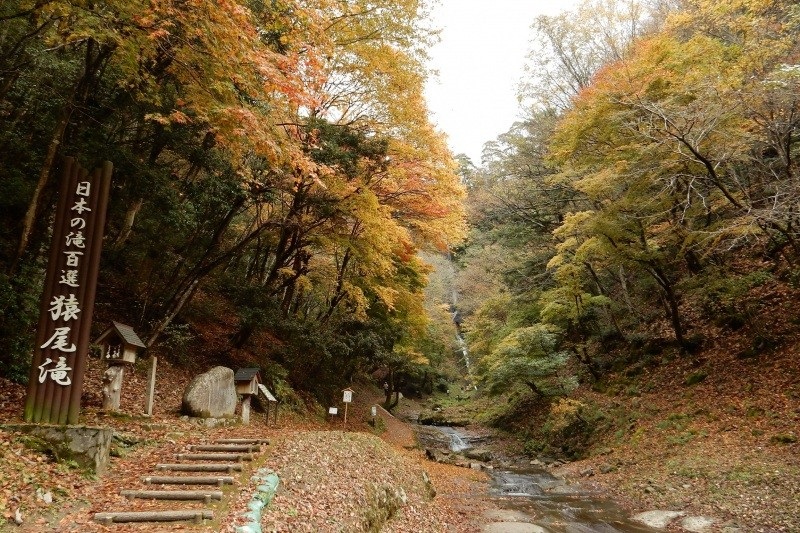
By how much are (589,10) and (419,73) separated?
1455 centimetres

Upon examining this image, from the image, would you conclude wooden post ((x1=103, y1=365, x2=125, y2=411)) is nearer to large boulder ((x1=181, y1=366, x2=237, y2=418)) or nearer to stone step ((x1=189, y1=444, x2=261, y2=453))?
large boulder ((x1=181, y1=366, x2=237, y2=418))

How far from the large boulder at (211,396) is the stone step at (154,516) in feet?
17.5

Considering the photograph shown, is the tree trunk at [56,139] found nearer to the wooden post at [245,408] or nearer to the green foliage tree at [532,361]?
the wooden post at [245,408]

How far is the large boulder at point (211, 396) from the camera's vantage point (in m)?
9.97

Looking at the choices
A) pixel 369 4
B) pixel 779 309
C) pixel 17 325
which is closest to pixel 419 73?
pixel 369 4

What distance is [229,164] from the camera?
1130cm

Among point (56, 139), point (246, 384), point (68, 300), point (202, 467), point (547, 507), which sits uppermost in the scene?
point (56, 139)

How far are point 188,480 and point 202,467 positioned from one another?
583 mm

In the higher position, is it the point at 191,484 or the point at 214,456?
the point at 214,456

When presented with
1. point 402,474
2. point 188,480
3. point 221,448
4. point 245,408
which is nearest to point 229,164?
point 245,408

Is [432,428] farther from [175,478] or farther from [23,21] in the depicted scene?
[23,21]

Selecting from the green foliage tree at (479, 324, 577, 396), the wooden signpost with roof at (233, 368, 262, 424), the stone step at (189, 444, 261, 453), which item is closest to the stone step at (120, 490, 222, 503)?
the stone step at (189, 444, 261, 453)

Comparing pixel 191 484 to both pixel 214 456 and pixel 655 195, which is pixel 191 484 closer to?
pixel 214 456

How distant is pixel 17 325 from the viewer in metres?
7.99
